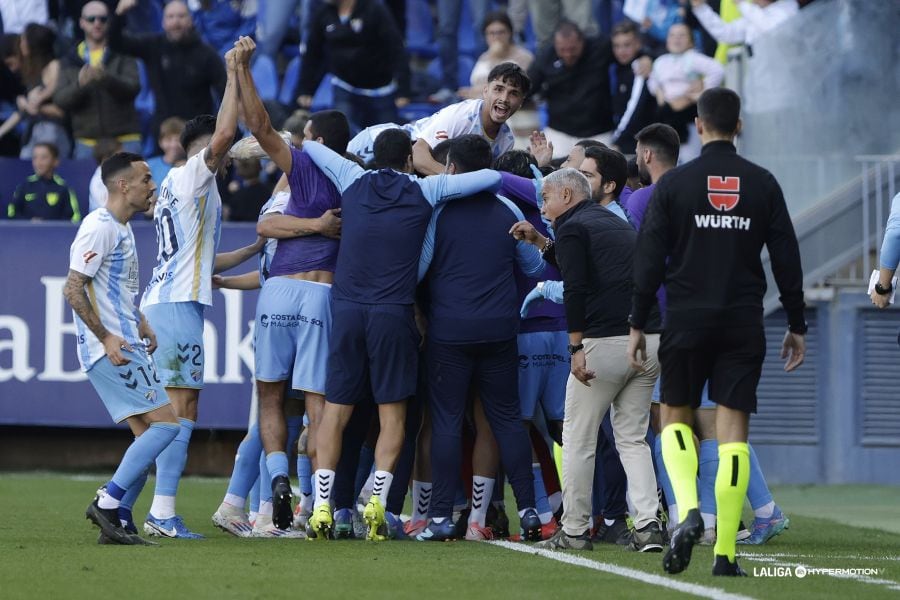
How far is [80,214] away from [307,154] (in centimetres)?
689

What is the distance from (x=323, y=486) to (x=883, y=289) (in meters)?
3.25

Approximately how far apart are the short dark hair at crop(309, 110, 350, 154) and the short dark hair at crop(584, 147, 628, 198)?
57.2 inches

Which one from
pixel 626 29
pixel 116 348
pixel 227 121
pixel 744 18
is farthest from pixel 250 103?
pixel 744 18

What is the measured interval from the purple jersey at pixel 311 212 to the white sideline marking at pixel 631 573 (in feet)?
6.27

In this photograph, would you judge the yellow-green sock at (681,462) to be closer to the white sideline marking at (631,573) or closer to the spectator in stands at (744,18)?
the white sideline marking at (631,573)

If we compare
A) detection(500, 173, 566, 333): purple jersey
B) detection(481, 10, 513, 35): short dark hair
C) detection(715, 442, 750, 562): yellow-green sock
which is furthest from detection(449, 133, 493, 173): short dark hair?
detection(481, 10, 513, 35): short dark hair

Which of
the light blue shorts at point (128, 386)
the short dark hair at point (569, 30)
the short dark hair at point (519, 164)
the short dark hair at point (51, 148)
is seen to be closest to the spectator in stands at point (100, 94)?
the short dark hair at point (51, 148)

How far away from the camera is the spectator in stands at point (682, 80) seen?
15227mm

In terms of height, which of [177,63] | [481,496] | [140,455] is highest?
[177,63]

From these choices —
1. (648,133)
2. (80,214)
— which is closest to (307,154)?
(648,133)

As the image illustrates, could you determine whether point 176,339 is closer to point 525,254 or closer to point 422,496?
point 422,496

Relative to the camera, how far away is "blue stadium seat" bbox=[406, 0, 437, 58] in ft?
60.1

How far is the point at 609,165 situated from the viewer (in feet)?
29.7

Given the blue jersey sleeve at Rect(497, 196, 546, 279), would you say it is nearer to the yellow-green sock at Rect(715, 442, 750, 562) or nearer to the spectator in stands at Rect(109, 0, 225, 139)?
the yellow-green sock at Rect(715, 442, 750, 562)
